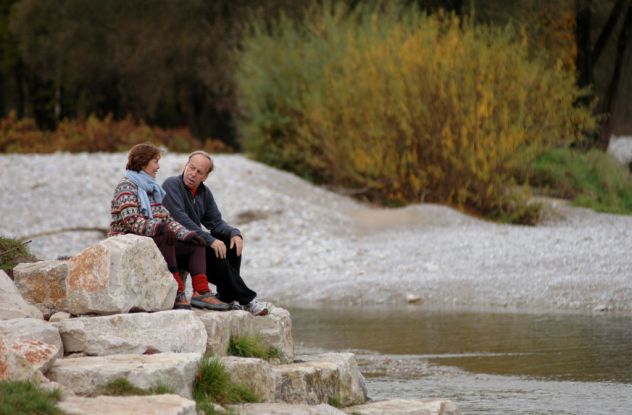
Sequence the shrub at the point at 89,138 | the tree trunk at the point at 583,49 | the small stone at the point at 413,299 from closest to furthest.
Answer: the small stone at the point at 413,299, the tree trunk at the point at 583,49, the shrub at the point at 89,138

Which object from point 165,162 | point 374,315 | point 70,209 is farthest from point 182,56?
point 374,315

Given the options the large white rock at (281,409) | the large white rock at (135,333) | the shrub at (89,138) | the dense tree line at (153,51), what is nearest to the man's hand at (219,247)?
the large white rock at (135,333)

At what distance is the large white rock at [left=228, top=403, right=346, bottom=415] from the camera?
7.39 m

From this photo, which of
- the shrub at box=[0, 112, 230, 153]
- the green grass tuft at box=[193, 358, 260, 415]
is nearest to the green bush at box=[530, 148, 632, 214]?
the shrub at box=[0, 112, 230, 153]

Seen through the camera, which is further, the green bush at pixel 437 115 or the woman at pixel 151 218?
the green bush at pixel 437 115

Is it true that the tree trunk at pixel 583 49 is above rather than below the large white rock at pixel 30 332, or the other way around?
above

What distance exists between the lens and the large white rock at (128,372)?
6980 mm

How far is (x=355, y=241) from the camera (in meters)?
20.9

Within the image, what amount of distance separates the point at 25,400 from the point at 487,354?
6.90 m

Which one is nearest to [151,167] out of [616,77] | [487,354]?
[487,354]

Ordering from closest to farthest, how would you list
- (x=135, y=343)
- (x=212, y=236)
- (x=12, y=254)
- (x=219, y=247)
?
(x=135, y=343), (x=219, y=247), (x=212, y=236), (x=12, y=254)

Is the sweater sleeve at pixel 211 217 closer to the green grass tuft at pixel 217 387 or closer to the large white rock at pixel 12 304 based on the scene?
the large white rock at pixel 12 304

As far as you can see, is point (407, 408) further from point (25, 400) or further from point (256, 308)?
point (25, 400)

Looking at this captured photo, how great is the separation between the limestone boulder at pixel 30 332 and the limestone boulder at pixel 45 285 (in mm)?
1044
